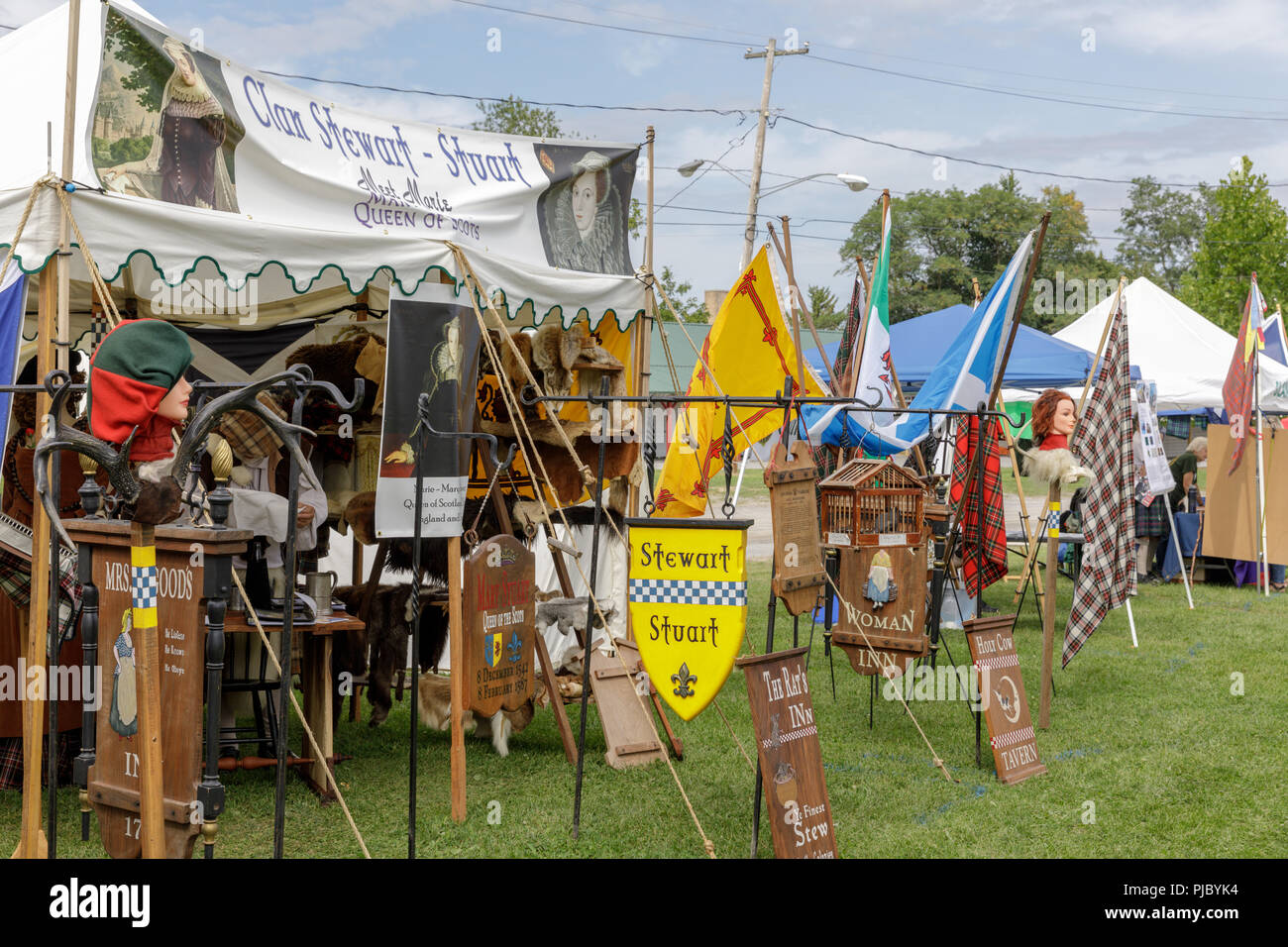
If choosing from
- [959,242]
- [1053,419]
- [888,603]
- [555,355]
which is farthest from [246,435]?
[959,242]

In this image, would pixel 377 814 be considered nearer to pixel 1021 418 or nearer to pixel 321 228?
pixel 321 228

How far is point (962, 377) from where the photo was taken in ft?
23.7

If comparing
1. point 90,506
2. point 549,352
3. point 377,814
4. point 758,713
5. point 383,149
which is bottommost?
point 377,814

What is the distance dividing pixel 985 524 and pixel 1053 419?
0.78m

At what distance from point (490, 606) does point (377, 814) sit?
1093mm

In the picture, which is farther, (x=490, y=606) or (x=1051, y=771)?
(x=1051, y=771)

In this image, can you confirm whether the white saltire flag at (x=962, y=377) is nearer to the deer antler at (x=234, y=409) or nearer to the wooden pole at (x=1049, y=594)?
the wooden pole at (x=1049, y=594)

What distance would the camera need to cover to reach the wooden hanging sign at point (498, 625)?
5.18 meters

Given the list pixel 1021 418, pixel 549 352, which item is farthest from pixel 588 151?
pixel 1021 418

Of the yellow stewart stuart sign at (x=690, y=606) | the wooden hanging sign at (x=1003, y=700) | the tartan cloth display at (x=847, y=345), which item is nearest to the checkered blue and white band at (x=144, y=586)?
the yellow stewart stuart sign at (x=690, y=606)

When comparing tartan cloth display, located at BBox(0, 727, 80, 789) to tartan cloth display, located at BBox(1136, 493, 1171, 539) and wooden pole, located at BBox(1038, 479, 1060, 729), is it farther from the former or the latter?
tartan cloth display, located at BBox(1136, 493, 1171, 539)

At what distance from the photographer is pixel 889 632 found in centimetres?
603

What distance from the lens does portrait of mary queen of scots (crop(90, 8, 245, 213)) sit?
4.70 meters

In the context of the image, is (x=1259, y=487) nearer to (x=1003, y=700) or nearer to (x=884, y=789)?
(x=1003, y=700)
